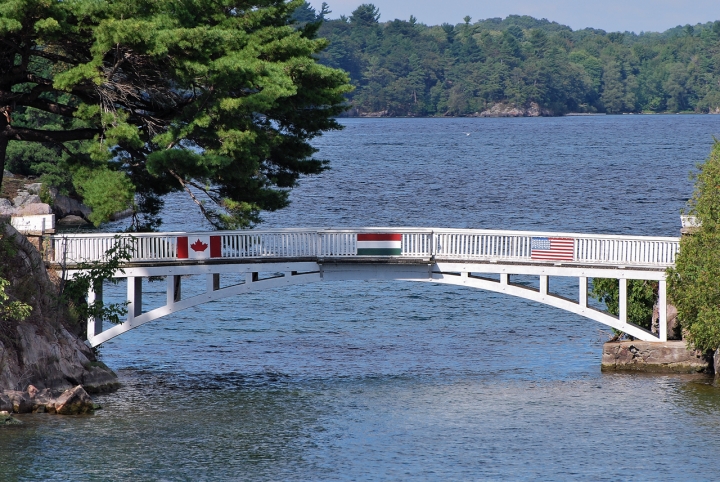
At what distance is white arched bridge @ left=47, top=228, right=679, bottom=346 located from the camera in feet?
115

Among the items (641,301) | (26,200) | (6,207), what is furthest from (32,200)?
(641,301)

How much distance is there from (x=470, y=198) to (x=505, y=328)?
2025 inches

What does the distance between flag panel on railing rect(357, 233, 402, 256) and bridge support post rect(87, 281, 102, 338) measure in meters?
8.02

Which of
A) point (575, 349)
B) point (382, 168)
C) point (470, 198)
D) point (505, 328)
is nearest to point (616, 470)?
point (575, 349)

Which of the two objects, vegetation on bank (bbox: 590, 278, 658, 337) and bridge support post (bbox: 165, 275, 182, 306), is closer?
bridge support post (bbox: 165, 275, 182, 306)

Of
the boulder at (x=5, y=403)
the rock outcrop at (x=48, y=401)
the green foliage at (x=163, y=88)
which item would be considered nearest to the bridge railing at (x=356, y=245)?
the green foliage at (x=163, y=88)

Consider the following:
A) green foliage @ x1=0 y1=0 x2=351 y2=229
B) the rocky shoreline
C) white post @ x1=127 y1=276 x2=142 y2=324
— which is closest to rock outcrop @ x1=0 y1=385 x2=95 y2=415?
white post @ x1=127 y1=276 x2=142 y2=324

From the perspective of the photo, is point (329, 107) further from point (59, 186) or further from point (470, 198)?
point (470, 198)

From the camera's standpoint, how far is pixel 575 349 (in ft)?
133

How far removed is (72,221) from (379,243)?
145 ft

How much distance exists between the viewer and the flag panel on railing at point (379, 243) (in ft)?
118

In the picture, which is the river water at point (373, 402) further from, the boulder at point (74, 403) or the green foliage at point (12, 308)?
the green foliage at point (12, 308)

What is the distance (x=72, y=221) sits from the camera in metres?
→ 75.9

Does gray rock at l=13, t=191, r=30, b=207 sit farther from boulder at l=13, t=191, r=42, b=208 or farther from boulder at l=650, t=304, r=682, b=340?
boulder at l=650, t=304, r=682, b=340
